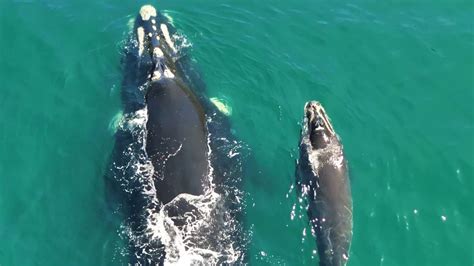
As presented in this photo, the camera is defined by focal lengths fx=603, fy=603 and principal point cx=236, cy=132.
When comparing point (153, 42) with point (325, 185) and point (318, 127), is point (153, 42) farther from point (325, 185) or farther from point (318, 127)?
point (325, 185)

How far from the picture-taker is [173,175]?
17.4 m

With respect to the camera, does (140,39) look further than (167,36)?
No

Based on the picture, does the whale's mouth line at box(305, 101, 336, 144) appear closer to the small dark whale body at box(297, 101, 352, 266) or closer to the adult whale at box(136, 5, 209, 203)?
the small dark whale body at box(297, 101, 352, 266)

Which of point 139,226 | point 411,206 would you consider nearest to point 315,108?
point 411,206

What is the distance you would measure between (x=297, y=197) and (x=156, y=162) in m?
4.63

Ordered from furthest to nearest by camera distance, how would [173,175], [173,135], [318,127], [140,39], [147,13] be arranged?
1. [147,13]
2. [140,39]
3. [318,127]
4. [173,135]
5. [173,175]

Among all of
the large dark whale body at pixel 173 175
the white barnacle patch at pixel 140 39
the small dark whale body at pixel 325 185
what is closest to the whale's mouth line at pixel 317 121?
the small dark whale body at pixel 325 185

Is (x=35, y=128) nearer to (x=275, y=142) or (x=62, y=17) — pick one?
(x=62, y=17)

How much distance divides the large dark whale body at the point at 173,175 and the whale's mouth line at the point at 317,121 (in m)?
2.67

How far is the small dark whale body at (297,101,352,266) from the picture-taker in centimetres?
1755

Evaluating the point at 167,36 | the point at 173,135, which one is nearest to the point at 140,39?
the point at 167,36

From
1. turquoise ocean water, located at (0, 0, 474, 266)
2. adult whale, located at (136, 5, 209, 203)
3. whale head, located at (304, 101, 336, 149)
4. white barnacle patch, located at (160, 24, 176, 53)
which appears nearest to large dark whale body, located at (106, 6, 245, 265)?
adult whale, located at (136, 5, 209, 203)

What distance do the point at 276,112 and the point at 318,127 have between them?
261 cm

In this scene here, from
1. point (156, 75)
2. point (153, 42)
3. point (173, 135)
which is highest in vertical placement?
point (153, 42)
